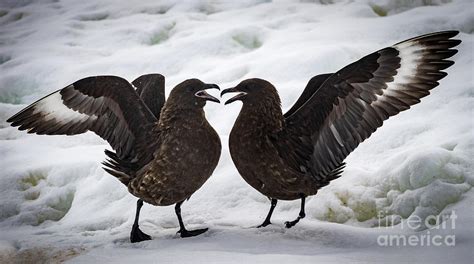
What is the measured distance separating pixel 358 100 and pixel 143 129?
0.62 m

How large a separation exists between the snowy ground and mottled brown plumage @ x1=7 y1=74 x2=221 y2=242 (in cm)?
16

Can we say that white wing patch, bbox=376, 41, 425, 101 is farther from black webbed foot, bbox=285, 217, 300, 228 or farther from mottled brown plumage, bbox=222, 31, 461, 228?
black webbed foot, bbox=285, 217, 300, 228

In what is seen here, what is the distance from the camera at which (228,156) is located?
83.4 inches

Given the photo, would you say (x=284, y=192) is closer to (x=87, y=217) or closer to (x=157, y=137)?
(x=157, y=137)

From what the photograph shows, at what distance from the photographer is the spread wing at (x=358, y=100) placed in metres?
1.61

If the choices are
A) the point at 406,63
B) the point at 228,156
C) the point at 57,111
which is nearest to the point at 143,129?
the point at 57,111

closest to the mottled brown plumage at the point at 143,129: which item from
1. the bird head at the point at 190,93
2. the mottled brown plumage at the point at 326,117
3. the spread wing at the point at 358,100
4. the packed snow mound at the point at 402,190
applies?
the bird head at the point at 190,93

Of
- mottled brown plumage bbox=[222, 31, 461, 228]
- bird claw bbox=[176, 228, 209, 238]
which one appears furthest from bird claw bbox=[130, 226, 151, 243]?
mottled brown plumage bbox=[222, 31, 461, 228]

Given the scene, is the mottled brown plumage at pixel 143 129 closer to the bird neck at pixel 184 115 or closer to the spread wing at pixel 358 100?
the bird neck at pixel 184 115

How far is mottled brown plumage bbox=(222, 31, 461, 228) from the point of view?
1612 mm

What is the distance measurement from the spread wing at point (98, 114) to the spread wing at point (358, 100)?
43 centimetres

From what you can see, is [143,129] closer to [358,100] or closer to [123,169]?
[123,169]

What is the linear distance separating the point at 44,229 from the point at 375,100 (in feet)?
3.58

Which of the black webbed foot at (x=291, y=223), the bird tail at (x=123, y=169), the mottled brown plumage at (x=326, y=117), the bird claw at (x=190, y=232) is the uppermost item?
the mottled brown plumage at (x=326, y=117)
